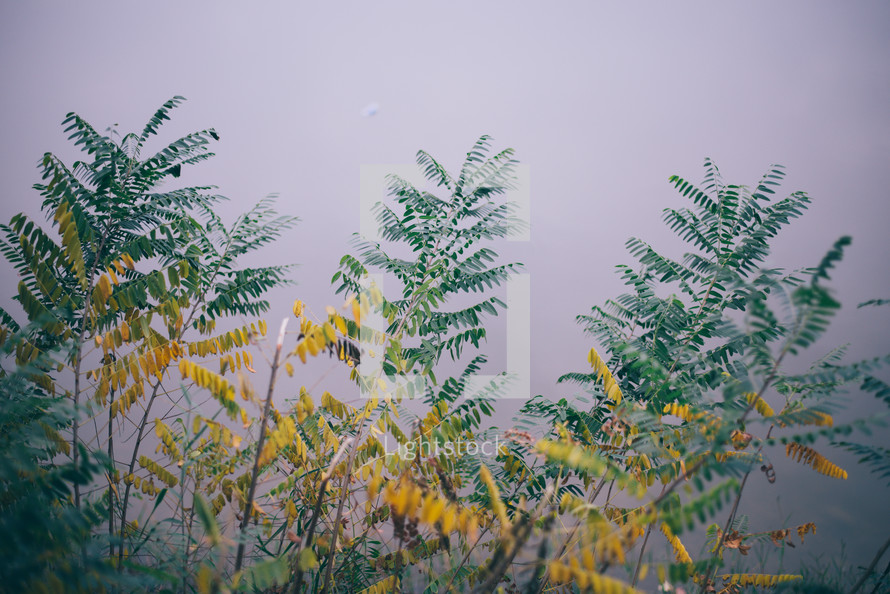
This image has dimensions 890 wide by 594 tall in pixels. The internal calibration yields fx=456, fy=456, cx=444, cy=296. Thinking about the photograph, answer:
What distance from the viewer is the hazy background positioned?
3791 mm

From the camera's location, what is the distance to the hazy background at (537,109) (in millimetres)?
3791

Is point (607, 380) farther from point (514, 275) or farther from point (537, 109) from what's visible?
point (537, 109)

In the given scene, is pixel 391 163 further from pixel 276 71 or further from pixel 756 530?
pixel 756 530

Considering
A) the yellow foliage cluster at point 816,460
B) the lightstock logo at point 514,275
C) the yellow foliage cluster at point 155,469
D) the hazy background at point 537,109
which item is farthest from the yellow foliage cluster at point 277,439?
the hazy background at point 537,109

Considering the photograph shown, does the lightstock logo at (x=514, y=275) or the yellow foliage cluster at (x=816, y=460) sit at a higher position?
the lightstock logo at (x=514, y=275)

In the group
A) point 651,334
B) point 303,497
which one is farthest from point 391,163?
point 303,497

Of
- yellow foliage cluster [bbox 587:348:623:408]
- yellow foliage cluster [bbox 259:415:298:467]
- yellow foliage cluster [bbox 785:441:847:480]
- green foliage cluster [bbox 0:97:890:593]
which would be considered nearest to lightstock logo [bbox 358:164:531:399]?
green foliage cluster [bbox 0:97:890:593]

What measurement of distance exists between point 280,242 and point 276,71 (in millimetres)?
1558

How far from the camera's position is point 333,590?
220cm

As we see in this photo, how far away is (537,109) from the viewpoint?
4.23 metres

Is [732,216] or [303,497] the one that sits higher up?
[732,216]

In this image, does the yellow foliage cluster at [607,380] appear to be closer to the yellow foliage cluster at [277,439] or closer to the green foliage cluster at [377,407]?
the green foliage cluster at [377,407]

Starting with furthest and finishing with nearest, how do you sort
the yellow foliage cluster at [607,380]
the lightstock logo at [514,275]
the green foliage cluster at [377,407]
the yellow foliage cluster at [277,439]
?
the lightstock logo at [514,275]
the yellow foliage cluster at [607,380]
the yellow foliage cluster at [277,439]
the green foliage cluster at [377,407]

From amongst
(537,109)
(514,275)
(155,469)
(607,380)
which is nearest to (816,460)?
(607,380)
